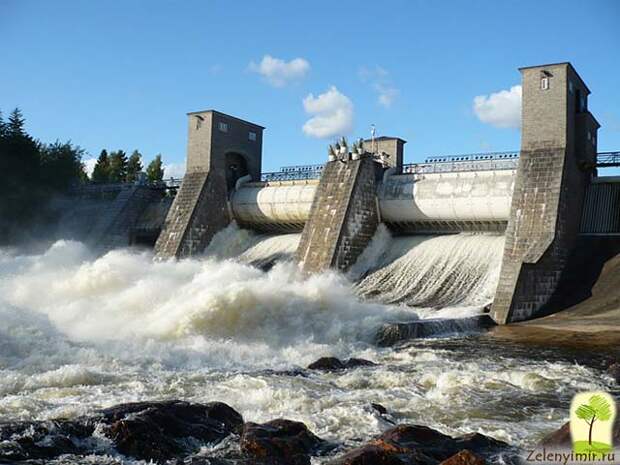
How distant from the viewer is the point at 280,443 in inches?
260

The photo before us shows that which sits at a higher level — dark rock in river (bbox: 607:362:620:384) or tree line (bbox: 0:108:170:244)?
tree line (bbox: 0:108:170:244)

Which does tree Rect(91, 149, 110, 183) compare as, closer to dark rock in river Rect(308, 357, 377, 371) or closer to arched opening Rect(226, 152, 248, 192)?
arched opening Rect(226, 152, 248, 192)

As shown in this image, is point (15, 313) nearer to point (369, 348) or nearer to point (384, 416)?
point (369, 348)

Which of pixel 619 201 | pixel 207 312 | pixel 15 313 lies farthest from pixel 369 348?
pixel 619 201

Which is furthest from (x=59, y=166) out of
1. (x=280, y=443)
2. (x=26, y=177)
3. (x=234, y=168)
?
(x=280, y=443)

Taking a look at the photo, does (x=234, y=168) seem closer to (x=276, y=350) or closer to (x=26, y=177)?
(x=26, y=177)

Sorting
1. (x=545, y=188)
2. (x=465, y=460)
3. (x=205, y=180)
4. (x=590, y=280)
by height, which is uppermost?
(x=205, y=180)

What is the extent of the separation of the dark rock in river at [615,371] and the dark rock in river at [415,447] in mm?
4670

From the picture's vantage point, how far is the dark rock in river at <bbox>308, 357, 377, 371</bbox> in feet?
38.6

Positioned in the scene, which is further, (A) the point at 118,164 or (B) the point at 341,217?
(A) the point at 118,164

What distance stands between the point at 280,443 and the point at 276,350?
24.8 feet

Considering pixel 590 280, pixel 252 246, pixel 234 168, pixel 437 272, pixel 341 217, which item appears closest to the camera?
pixel 590 280

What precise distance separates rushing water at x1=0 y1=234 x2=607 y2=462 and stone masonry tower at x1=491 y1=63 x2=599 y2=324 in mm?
1271

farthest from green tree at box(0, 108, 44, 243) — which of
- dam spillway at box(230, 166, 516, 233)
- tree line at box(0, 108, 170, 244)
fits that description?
dam spillway at box(230, 166, 516, 233)
